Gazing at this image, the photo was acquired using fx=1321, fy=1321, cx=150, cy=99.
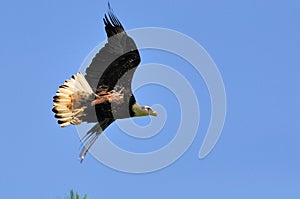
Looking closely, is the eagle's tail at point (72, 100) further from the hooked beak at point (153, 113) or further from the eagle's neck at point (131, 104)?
the hooked beak at point (153, 113)

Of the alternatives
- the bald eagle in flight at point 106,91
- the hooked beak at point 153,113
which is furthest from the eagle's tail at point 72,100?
the hooked beak at point 153,113

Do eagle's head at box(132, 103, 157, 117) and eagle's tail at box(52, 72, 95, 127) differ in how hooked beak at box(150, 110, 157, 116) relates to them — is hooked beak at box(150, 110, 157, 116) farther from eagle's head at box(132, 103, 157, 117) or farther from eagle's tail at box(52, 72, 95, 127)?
eagle's tail at box(52, 72, 95, 127)

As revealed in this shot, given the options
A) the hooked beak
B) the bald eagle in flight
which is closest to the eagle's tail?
the bald eagle in flight

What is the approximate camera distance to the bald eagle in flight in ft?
57.1

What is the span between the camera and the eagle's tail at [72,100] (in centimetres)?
1783

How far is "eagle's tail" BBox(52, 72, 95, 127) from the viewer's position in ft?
58.5

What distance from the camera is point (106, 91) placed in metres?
17.7

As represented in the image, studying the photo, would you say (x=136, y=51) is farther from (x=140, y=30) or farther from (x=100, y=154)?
(x=100, y=154)

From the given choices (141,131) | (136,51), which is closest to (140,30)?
(136,51)

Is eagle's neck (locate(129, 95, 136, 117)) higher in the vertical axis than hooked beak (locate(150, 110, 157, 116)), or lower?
lower

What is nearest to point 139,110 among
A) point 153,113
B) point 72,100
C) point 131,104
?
point 131,104

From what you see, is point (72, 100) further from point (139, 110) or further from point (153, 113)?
point (153, 113)

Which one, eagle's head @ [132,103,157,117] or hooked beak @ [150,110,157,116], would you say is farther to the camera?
hooked beak @ [150,110,157,116]

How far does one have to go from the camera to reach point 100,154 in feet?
59.3
